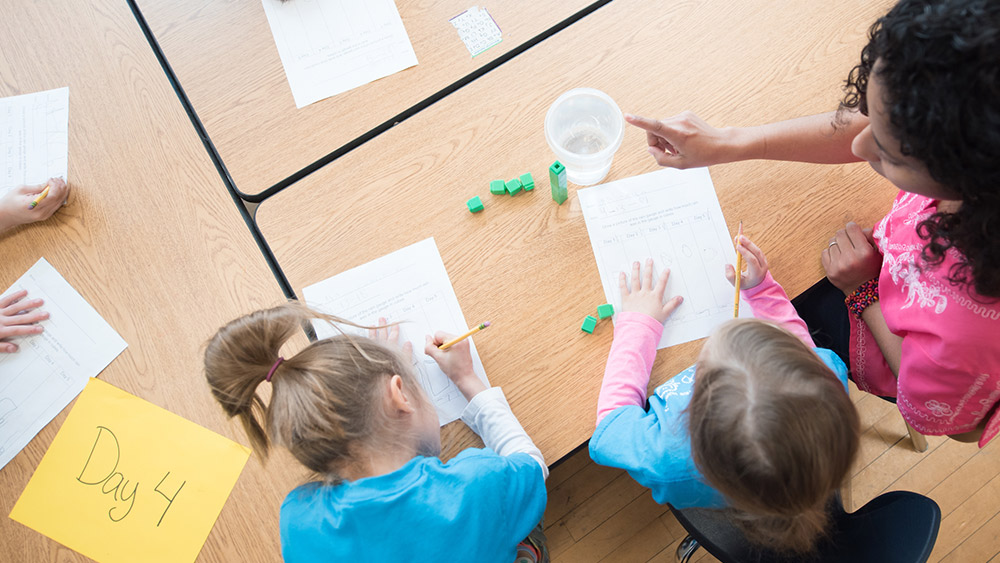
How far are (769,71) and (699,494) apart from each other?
0.78m

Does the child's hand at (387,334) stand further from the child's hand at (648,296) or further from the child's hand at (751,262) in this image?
the child's hand at (751,262)

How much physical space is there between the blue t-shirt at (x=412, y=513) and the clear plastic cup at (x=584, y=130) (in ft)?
1.64

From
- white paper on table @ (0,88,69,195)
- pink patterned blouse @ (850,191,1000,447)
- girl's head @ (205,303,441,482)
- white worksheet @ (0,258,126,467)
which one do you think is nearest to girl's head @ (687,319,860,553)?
pink patterned blouse @ (850,191,1000,447)

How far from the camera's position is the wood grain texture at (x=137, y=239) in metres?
0.93

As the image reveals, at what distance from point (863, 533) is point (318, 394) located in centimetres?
82

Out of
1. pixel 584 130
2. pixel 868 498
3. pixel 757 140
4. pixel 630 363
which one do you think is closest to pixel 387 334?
pixel 630 363

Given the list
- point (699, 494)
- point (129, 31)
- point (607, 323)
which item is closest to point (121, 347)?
point (129, 31)

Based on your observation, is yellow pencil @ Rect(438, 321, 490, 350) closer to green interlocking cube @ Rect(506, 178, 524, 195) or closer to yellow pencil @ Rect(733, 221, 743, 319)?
green interlocking cube @ Rect(506, 178, 524, 195)

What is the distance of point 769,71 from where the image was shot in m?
1.08

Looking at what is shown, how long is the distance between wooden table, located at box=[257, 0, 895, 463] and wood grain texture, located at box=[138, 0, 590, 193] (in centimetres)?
5

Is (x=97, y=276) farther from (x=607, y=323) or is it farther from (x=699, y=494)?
(x=699, y=494)

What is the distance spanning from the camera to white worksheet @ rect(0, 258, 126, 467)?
3.18 ft

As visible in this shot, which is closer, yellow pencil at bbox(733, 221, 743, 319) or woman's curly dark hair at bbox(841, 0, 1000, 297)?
woman's curly dark hair at bbox(841, 0, 1000, 297)

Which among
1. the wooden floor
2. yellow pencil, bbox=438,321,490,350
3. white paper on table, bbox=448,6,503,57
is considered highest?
white paper on table, bbox=448,6,503,57
